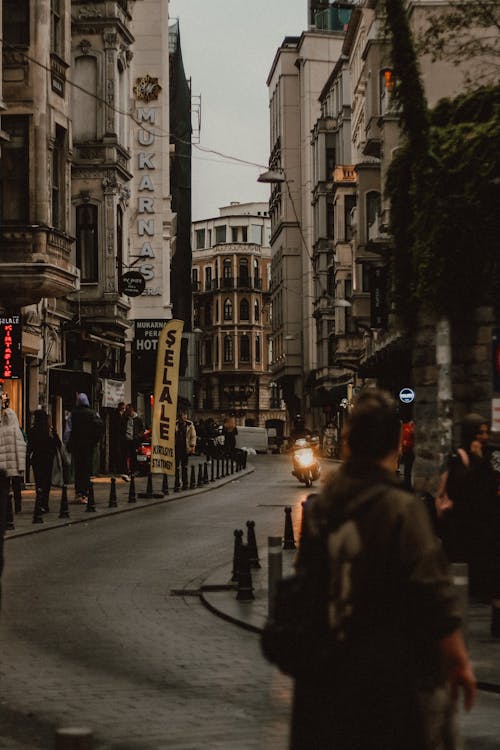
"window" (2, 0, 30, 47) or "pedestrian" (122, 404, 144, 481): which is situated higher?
"window" (2, 0, 30, 47)

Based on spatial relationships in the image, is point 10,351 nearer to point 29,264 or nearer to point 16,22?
point 29,264

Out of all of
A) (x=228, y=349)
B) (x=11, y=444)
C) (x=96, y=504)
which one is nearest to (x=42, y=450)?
(x=11, y=444)

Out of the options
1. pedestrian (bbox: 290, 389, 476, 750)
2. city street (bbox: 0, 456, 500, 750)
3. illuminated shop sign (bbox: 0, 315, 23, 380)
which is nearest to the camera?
pedestrian (bbox: 290, 389, 476, 750)


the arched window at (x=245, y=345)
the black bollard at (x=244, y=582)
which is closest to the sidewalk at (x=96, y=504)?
the black bollard at (x=244, y=582)

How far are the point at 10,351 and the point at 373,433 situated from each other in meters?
24.9

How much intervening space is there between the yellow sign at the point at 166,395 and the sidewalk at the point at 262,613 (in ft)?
42.1

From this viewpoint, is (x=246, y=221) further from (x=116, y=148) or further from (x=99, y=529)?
(x=99, y=529)

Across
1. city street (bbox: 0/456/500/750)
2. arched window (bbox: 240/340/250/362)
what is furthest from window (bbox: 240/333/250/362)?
city street (bbox: 0/456/500/750)

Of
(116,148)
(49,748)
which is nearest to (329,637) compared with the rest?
(49,748)

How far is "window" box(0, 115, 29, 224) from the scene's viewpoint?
97.6ft

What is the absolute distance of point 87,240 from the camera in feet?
126

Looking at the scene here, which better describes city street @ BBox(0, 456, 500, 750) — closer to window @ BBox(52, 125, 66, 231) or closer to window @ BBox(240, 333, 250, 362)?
window @ BBox(52, 125, 66, 231)

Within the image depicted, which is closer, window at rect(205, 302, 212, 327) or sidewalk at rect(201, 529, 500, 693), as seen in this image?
sidewalk at rect(201, 529, 500, 693)

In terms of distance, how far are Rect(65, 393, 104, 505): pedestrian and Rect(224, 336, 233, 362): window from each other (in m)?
113
